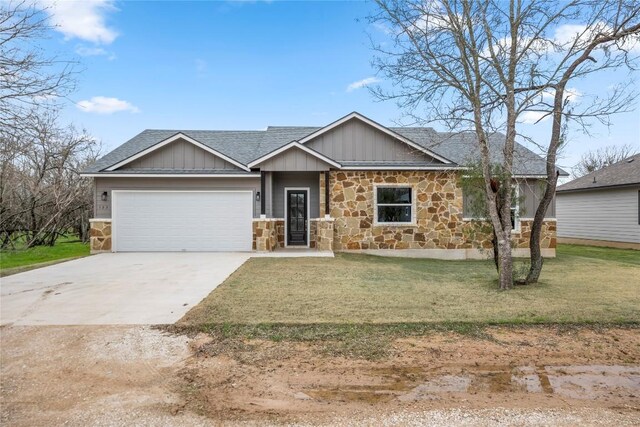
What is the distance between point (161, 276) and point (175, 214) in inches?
207

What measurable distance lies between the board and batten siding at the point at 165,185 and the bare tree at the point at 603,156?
3508cm

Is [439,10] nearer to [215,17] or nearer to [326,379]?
[326,379]

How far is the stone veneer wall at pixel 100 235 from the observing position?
13648mm

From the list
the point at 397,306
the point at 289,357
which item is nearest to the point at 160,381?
the point at 289,357

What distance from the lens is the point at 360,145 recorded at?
47.2ft

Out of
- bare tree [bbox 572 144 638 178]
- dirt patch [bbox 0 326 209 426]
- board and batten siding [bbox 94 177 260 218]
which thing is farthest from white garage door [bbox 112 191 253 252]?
bare tree [bbox 572 144 638 178]

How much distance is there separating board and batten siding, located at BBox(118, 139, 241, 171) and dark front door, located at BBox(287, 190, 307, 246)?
8.03 ft

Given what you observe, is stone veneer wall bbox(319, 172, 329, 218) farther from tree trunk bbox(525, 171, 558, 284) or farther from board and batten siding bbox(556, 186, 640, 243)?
board and batten siding bbox(556, 186, 640, 243)

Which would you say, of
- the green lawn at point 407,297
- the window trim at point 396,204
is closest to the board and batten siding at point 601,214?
the green lawn at point 407,297

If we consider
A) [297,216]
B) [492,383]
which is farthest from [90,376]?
[297,216]

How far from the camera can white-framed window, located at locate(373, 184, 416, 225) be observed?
546 inches

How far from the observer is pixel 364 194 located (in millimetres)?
13797

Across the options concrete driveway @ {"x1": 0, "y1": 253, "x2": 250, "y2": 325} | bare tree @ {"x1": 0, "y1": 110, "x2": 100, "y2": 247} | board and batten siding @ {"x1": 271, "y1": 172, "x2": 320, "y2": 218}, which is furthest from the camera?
bare tree @ {"x1": 0, "y1": 110, "x2": 100, "y2": 247}

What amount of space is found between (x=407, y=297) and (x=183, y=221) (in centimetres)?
960
